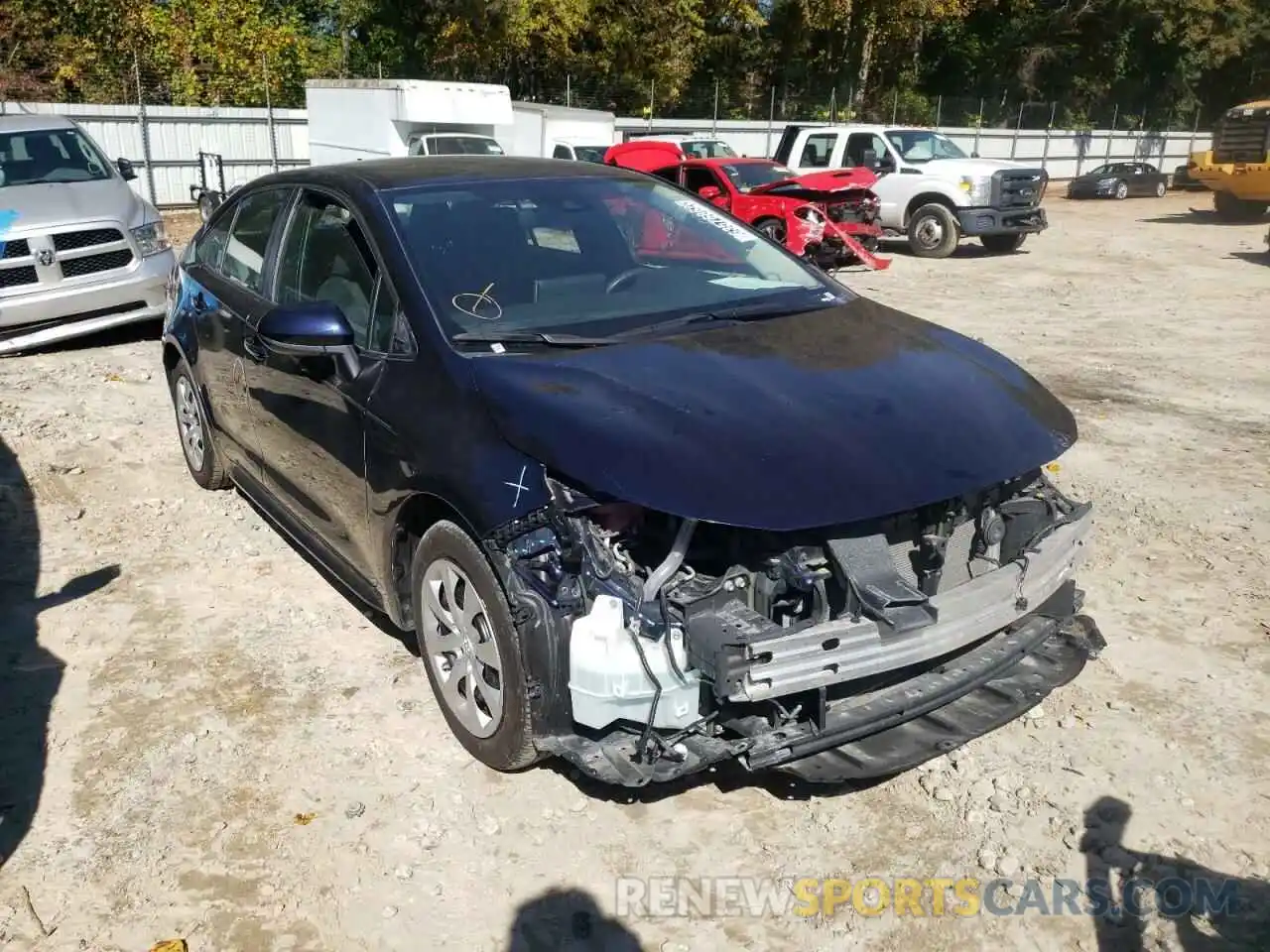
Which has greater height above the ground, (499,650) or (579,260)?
(579,260)

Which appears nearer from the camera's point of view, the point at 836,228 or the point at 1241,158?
the point at 836,228

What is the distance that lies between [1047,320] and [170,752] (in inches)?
379

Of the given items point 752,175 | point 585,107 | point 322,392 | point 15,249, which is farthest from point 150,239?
point 585,107

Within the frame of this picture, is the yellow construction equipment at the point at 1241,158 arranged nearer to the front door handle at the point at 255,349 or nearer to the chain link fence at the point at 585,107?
the chain link fence at the point at 585,107

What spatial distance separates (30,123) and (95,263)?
192cm

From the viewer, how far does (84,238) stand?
8.47m

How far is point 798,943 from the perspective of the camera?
9.00 ft

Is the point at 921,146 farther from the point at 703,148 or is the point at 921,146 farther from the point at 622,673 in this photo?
the point at 622,673

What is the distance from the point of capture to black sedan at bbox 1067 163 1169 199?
93.0 ft

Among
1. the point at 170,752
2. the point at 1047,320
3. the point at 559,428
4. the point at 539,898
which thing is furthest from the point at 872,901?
the point at 1047,320

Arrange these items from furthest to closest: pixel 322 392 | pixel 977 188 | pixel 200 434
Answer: pixel 977 188 → pixel 200 434 → pixel 322 392

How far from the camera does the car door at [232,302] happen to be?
4535 millimetres

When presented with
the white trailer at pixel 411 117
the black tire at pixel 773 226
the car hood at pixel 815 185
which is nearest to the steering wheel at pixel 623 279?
the black tire at pixel 773 226

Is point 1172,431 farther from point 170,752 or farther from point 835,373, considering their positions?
point 170,752
